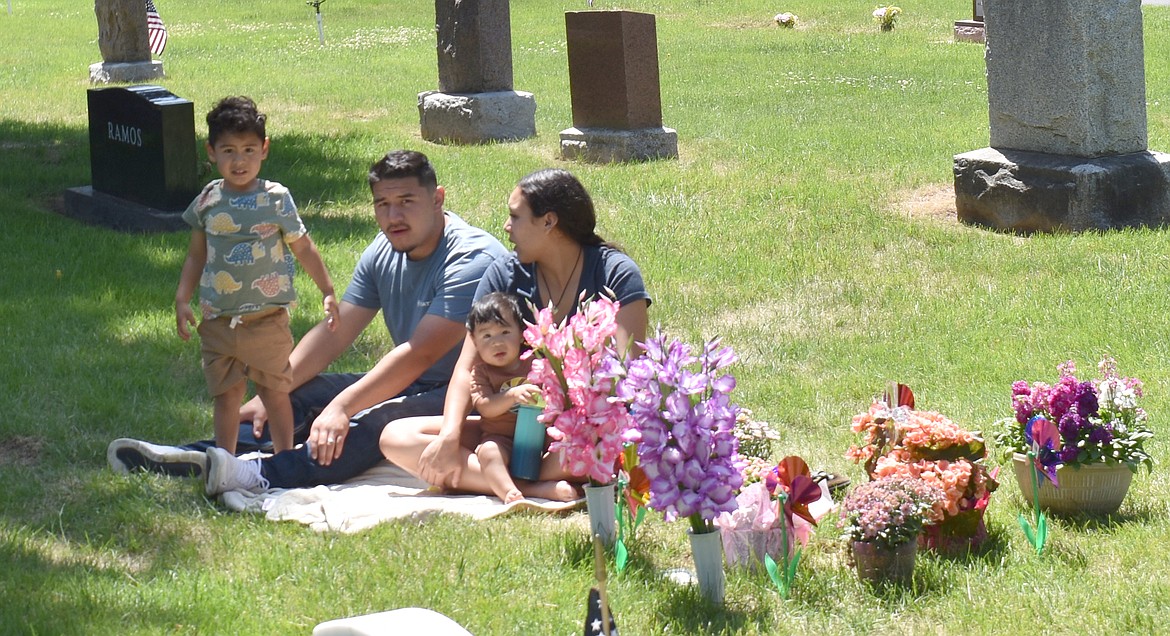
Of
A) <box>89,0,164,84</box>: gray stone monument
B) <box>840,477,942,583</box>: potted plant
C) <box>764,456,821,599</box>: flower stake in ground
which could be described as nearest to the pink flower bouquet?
<box>764,456,821,599</box>: flower stake in ground

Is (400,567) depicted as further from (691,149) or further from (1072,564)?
(691,149)

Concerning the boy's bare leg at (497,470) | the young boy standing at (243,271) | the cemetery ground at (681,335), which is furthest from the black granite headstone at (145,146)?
the boy's bare leg at (497,470)

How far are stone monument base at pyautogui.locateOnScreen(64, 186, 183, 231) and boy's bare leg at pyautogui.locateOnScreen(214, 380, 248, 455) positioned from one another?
14.3ft

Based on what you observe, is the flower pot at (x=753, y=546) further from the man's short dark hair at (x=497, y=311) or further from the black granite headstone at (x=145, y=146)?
the black granite headstone at (x=145, y=146)

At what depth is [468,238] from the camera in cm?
526

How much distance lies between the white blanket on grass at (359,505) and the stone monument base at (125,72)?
14.6 metres

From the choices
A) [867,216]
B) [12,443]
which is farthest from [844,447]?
[867,216]

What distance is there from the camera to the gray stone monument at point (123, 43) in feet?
59.7

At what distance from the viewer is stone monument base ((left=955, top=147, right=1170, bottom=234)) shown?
8.23 m

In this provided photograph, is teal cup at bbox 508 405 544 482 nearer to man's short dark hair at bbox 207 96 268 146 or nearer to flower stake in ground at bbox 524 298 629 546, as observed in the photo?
flower stake in ground at bbox 524 298 629 546

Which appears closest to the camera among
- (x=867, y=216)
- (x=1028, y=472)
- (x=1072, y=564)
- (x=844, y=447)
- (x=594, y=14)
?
(x=1072, y=564)

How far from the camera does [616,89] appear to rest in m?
11.4

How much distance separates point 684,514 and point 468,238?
6.78 ft

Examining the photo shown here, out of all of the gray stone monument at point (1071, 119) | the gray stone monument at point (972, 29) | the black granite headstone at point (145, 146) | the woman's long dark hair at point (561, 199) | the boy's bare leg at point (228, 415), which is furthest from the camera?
the gray stone monument at point (972, 29)
